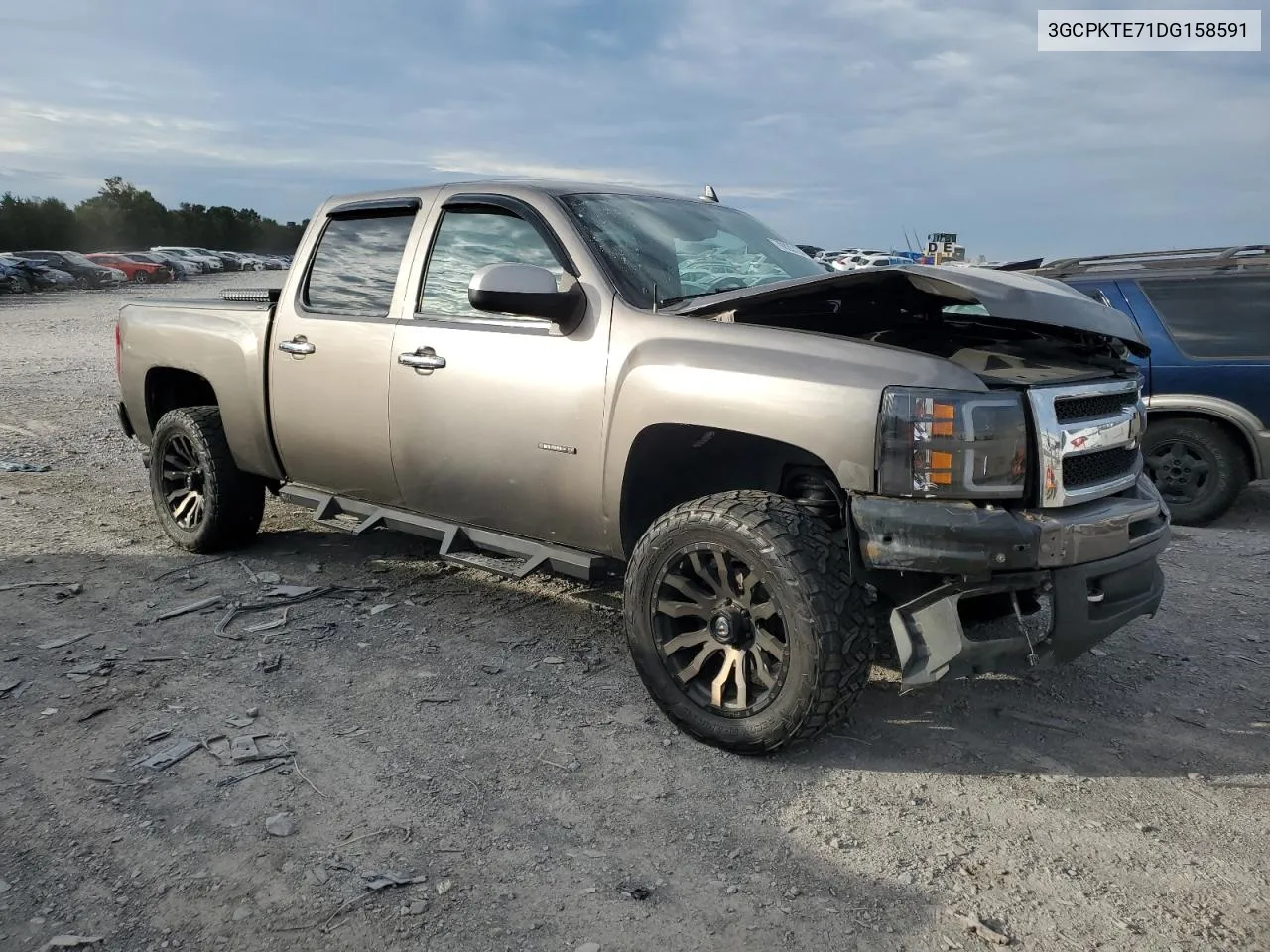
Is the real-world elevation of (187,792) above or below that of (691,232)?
below

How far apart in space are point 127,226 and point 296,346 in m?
67.2

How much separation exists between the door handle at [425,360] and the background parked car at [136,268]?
138ft

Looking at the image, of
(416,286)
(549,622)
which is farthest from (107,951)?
(416,286)

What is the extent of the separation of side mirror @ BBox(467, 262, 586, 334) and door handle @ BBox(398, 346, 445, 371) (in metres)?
0.60

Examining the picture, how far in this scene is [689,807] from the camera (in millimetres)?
3047

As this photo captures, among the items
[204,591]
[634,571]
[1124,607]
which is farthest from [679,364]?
[204,591]

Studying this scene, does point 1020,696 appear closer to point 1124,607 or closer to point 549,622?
point 1124,607

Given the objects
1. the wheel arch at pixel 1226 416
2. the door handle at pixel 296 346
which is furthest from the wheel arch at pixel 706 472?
the wheel arch at pixel 1226 416

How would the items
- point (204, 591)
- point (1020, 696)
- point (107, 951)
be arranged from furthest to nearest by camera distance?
point (204, 591) < point (1020, 696) < point (107, 951)

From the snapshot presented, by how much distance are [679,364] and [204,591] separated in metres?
2.97

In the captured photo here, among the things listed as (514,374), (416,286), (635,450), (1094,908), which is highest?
(416,286)

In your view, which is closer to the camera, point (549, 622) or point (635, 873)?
point (635, 873)

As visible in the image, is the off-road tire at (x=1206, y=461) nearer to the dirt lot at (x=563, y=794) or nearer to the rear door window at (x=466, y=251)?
the dirt lot at (x=563, y=794)

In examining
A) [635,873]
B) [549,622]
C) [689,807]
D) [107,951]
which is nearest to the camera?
[107,951]
